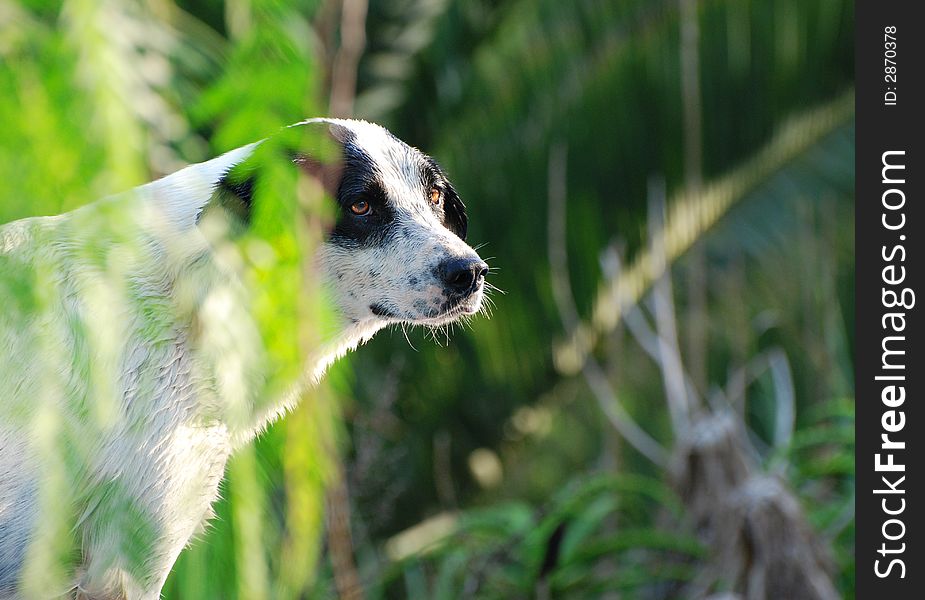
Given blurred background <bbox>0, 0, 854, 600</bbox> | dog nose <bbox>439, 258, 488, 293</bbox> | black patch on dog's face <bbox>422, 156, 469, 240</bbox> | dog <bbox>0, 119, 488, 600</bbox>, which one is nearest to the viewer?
dog <bbox>0, 119, 488, 600</bbox>

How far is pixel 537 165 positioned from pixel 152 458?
13.8 feet

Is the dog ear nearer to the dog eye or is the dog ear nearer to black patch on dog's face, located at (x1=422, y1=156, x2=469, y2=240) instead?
black patch on dog's face, located at (x1=422, y1=156, x2=469, y2=240)

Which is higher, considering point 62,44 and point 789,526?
point 62,44

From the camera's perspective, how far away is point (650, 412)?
8.12 meters

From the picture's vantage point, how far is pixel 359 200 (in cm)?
237

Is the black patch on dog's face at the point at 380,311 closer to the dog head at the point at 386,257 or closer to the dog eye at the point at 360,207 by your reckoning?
the dog head at the point at 386,257

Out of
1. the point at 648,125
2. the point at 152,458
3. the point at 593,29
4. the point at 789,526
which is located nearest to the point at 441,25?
the point at 593,29

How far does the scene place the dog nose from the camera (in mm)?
2289

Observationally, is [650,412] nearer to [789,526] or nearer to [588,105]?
[588,105]

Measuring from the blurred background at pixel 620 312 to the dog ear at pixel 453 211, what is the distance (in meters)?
1.11

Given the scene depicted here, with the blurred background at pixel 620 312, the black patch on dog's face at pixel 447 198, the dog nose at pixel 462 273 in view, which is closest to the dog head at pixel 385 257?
the dog nose at pixel 462 273

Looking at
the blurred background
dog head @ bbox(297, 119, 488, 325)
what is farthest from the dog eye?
the blurred background

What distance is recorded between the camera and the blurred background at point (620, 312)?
443 centimetres

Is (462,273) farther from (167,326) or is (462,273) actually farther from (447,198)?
(167,326)
